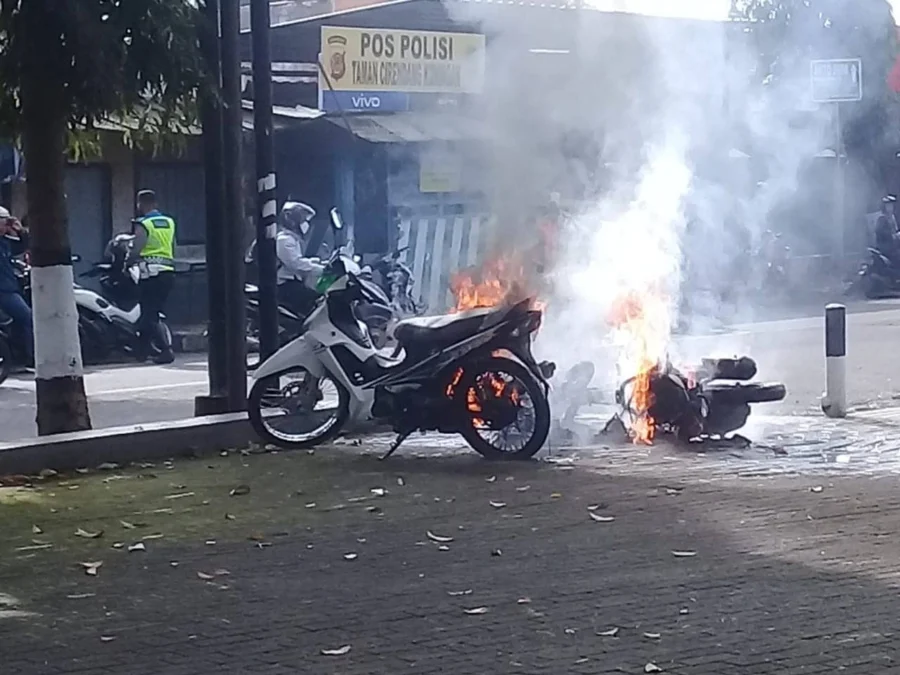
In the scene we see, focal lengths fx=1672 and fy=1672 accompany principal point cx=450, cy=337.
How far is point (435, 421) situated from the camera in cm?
1046

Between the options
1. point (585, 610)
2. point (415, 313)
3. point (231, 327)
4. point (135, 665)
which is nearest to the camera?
point (135, 665)

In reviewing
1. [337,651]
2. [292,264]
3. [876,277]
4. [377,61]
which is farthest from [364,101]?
[337,651]

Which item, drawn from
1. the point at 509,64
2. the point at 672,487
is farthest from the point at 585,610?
the point at 509,64

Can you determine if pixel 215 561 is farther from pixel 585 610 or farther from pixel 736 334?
pixel 736 334

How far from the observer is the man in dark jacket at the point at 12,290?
16.5 m

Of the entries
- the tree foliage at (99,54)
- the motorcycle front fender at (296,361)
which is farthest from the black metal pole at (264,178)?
the tree foliage at (99,54)

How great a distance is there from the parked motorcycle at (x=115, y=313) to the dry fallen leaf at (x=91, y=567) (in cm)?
1035

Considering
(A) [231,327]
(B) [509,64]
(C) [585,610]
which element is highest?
(B) [509,64]

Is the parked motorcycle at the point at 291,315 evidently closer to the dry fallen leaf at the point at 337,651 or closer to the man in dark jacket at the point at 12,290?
the man in dark jacket at the point at 12,290

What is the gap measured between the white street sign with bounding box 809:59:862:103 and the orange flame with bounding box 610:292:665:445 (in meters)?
5.74

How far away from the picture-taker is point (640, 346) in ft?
38.1

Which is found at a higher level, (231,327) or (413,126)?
(413,126)

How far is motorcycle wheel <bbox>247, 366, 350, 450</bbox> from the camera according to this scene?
1090cm

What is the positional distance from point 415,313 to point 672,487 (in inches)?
375
